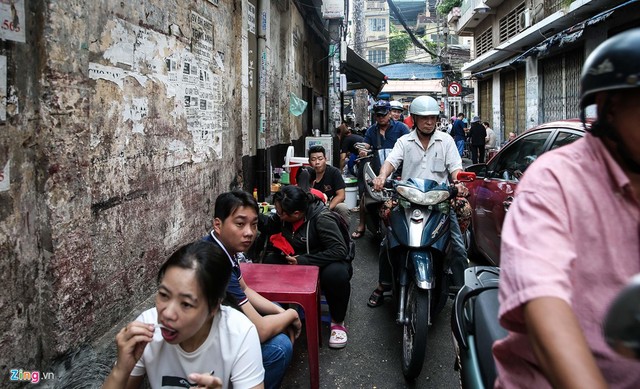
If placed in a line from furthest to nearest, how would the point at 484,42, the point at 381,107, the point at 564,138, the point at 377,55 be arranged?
1. the point at 377,55
2. the point at 484,42
3. the point at 381,107
4. the point at 564,138

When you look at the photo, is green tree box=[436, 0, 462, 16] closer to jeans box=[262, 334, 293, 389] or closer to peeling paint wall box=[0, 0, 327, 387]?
peeling paint wall box=[0, 0, 327, 387]

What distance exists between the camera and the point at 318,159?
18.8 ft

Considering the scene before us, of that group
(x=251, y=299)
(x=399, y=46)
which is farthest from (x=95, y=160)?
(x=399, y=46)

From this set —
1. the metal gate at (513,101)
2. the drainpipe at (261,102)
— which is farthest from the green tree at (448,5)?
the drainpipe at (261,102)

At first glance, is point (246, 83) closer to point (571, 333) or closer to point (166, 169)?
point (166, 169)

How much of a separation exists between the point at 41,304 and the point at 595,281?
2.56 meters

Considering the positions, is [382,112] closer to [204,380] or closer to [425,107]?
[425,107]

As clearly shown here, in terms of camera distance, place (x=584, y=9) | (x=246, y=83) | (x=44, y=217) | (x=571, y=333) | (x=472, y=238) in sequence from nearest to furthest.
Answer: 1. (x=571, y=333)
2. (x=44, y=217)
3. (x=472, y=238)
4. (x=246, y=83)
5. (x=584, y=9)

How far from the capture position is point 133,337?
1.66m

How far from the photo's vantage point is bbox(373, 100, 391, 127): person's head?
21.2 feet

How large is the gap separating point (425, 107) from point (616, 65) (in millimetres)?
3184

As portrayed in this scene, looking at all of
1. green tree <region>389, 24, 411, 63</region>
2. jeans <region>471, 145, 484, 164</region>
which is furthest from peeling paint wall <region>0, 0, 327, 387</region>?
green tree <region>389, 24, 411, 63</region>

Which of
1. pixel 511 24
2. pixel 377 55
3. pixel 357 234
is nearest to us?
pixel 357 234

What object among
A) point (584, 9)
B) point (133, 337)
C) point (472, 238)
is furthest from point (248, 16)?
point (584, 9)
